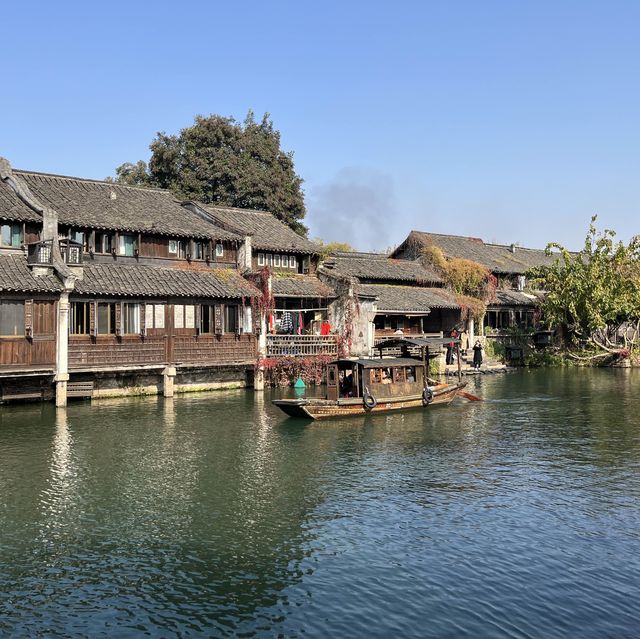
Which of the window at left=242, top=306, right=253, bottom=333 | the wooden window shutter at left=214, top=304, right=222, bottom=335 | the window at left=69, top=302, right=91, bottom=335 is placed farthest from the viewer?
the window at left=242, top=306, right=253, bottom=333

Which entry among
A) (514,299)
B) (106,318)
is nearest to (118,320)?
(106,318)

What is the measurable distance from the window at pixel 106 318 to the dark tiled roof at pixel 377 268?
18943 mm

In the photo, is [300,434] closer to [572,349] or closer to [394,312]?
[394,312]

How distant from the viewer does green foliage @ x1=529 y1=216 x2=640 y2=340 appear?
56.5 meters

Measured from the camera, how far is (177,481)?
72.1ft

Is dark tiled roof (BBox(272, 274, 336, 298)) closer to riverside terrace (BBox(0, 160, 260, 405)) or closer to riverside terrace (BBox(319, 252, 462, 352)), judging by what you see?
riverside terrace (BBox(319, 252, 462, 352))

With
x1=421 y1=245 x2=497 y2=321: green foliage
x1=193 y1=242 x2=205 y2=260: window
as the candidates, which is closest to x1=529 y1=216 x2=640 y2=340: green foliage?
x1=421 y1=245 x2=497 y2=321: green foliage

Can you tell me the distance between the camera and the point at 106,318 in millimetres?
36594

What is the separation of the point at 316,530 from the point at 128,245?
26937 millimetres

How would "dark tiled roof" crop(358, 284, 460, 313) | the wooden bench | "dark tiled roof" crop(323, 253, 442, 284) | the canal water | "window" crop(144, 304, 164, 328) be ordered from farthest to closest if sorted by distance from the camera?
"dark tiled roof" crop(323, 253, 442, 284)
"dark tiled roof" crop(358, 284, 460, 313)
"window" crop(144, 304, 164, 328)
the wooden bench
the canal water

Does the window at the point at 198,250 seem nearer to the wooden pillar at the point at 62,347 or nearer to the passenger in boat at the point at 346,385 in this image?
the wooden pillar at the point at 62,347

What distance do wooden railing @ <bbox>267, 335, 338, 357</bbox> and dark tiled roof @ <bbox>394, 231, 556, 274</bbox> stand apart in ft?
72.4

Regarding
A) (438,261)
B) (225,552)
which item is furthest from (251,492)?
(438,261)

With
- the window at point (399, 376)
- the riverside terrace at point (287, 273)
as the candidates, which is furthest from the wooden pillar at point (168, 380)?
the window at point (399, 376)
